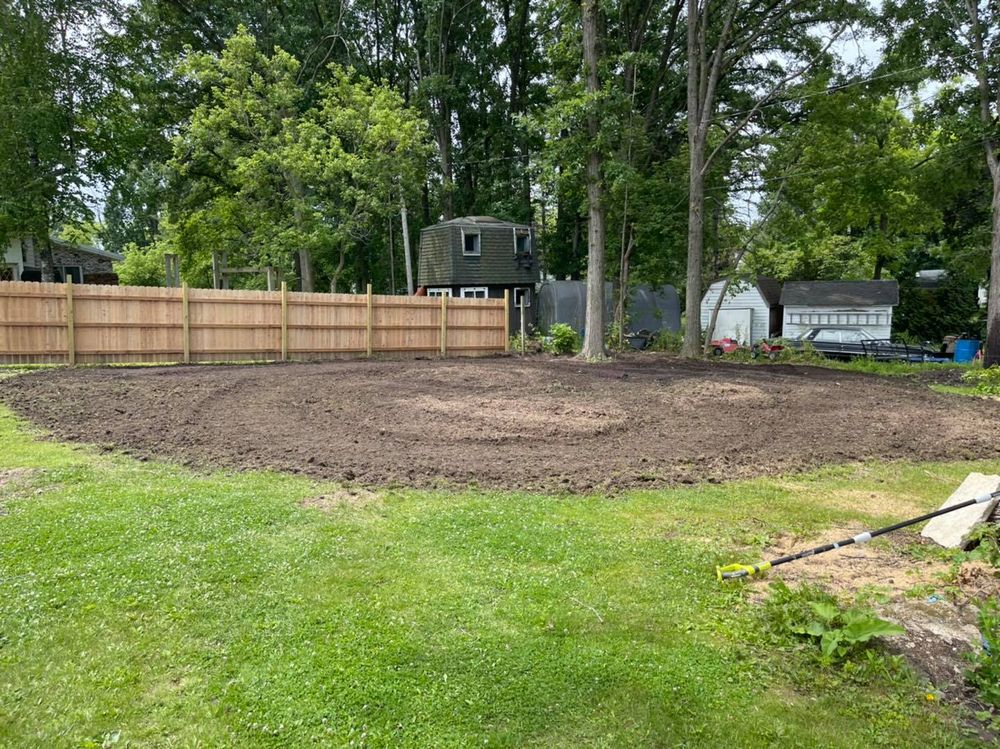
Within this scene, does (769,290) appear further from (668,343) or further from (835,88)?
(835,88)

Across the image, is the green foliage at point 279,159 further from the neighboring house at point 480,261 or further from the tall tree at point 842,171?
the tall tree at point 842,171

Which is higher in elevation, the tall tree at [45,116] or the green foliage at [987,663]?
the tall tree at [45,116]

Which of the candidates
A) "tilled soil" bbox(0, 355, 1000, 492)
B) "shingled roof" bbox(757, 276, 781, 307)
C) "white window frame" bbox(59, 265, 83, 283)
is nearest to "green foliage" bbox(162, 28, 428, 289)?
"white window frame" bbox(59, 265, 83, 283)

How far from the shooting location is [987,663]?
2.38m

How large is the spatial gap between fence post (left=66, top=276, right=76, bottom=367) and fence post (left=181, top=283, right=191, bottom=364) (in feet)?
6.34

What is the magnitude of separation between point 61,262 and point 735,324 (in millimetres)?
30561

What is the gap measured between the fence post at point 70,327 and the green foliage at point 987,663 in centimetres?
1409

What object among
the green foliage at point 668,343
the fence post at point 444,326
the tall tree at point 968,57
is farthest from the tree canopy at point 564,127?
the fence post at point 444,326

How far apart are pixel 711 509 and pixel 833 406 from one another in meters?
5.31

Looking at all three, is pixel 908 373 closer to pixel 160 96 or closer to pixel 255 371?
pixel 255 371

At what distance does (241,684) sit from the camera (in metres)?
2.34

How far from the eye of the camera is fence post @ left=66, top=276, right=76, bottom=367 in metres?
11.9

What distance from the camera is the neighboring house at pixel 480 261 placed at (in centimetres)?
2461

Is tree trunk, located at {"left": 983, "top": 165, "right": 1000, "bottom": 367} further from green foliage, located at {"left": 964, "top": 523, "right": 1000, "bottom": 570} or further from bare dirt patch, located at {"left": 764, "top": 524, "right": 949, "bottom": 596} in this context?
bare dirt patch, located at {"left": 764, "top": 524, "right": 949, "bottom": 596}
